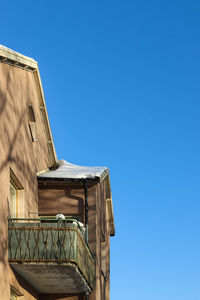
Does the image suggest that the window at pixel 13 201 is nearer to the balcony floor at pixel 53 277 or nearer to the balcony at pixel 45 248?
the balcony at pixel 45 248

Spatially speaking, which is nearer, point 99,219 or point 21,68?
point 21,68

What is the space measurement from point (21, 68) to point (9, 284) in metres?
7.33

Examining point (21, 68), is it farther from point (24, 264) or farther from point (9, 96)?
point (24, 264)

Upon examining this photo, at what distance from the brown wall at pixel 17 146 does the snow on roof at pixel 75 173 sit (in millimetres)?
491

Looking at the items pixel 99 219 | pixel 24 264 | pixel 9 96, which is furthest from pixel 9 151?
pixel 99 219

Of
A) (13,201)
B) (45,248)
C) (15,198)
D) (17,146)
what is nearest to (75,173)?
(15,198)

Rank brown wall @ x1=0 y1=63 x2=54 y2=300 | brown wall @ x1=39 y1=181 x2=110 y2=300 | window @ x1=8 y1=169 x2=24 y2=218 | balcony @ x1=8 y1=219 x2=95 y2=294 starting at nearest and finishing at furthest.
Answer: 1. brown wall @ x1=0 y1=63 x2=54 y2=300
2. balcony @ x1=8 y1=219 x2=95 y2=294
3. window @ x1=8 y1=169 x2=24 y2=218
4. brown wall @ x1=39 y1=181 x2=110 y2=300

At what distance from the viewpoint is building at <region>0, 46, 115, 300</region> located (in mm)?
19656

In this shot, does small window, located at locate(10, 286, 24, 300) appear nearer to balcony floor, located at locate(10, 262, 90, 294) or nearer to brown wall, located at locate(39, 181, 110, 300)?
balcony floor, located at locate(10, 262, 90, 294)

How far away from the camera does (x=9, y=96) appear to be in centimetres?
A: 2083

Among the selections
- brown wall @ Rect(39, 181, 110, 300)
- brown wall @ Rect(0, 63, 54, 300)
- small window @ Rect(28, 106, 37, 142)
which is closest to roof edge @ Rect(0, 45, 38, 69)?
brown wall @ Rect(0, 63, 54, 300)

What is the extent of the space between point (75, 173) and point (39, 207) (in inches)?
70.4

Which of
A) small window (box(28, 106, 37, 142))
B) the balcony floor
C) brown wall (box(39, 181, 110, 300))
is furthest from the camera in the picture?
brown wall (box(39, 181, 110, 300))

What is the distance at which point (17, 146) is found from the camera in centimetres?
2139
